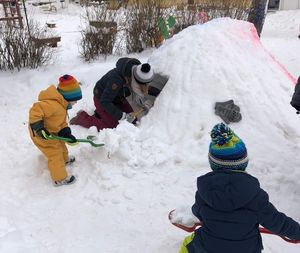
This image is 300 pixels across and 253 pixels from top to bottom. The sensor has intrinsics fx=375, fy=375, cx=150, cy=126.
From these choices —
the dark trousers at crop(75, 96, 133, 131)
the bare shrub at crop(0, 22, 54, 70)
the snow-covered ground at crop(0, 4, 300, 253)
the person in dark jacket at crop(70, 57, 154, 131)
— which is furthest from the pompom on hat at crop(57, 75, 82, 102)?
the bare shrub at crop(0, 22, 54, 70)

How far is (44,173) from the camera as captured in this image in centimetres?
373

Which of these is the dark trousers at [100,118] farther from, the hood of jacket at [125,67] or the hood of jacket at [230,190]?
the hood of jacket at [230,190]

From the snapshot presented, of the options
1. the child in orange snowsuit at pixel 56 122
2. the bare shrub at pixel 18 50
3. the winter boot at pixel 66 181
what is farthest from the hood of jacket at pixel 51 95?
Result: the bare shrub at pixel 18 50

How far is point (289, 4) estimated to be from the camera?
16500 mm

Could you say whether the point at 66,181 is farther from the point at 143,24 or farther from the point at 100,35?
the point at 143,24

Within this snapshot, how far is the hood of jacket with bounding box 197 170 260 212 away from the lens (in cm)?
186

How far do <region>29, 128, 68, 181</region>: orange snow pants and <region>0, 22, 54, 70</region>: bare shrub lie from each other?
136 inches

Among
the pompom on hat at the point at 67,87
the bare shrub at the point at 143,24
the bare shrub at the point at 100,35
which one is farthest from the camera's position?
the bare shrub at the point at 143,24

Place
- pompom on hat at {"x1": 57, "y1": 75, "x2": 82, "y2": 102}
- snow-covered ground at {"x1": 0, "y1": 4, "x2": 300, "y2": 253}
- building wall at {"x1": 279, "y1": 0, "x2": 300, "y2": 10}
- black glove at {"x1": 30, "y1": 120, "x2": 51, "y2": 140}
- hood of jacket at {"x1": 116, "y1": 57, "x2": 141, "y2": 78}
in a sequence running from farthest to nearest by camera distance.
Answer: building wall at {"x1": 279, "y1": 0, "x2": 300, "y2": 10} < hood of jacket at {"x1": 116, "y1": 57, "x2": 141, "y2": 78} < pompom on hat at {"x1": 57, "y1": 75, "x2": 82, "y2": 102} < black glove at {"x1": 30, "y1": 120, "x2": 51, "y2": 140} < snow-covered ground at {"x1": 0, "y1": 4, "x2": 300, "y2": 253}

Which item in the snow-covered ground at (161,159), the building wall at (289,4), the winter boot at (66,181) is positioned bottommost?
the building wall at (289,4)

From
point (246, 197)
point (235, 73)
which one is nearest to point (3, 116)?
point (235, 73)

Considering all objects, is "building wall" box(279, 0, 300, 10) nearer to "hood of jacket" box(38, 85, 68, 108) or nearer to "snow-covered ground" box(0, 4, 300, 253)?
"snow-covered ground" box(0, 4, 300, 253)

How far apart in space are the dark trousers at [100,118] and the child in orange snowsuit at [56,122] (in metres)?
0.91

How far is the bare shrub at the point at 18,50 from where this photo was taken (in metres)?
6.46
